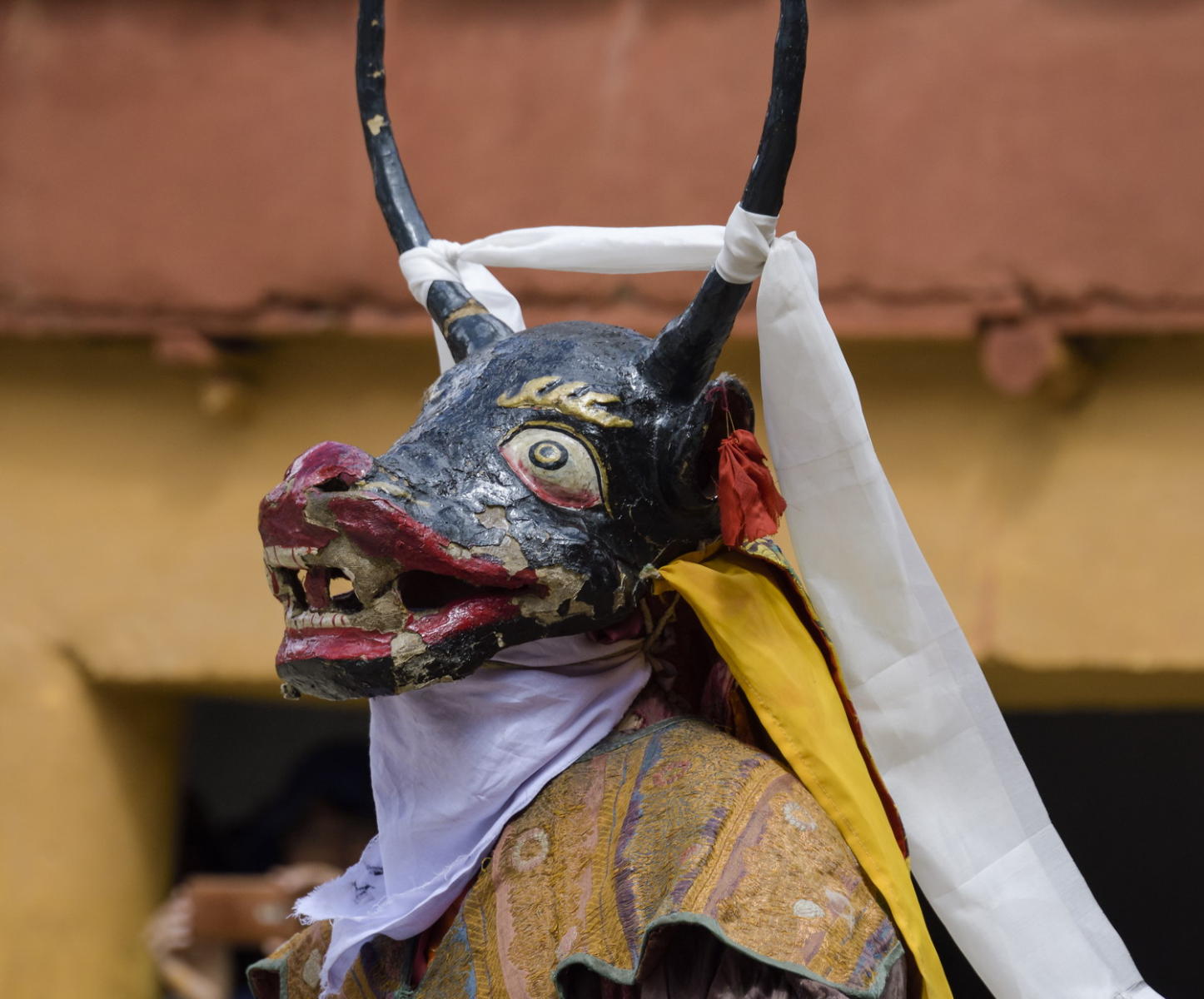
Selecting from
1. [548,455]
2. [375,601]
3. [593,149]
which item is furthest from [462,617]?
[593,149]

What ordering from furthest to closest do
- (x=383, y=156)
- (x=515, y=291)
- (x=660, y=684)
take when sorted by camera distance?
(x=515, y=291), (x=383, y=156), (x=660, y=684)

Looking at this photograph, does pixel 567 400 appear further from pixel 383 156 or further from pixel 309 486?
pixel 383 156

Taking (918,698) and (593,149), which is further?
(593,149)

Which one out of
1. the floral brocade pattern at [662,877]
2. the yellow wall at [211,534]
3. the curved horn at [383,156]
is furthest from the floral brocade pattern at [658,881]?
the yellow wall at [211,534]

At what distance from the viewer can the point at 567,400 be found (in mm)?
1647

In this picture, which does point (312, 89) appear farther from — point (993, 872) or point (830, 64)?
point (993, 872)

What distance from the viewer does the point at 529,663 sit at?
64.1 inches

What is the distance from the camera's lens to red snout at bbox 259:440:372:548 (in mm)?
1494

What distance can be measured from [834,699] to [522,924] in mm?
376

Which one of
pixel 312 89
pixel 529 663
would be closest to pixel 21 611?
pixel 312 89

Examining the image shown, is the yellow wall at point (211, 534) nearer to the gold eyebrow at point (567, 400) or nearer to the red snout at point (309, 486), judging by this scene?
the gold eyebrow at point (567, 400)

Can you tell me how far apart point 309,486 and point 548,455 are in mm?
238

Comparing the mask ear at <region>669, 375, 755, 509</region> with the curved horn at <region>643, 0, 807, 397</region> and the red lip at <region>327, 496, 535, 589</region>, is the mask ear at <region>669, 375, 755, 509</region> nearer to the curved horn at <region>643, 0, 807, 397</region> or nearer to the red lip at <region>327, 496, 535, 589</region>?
the curved horn at <region>643, 0, 807, 397</region>

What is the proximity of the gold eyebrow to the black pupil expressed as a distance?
0.04m
